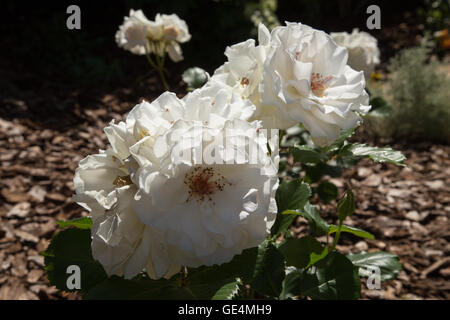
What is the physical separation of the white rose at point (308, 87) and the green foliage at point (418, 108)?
2.55m

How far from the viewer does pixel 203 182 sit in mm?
854

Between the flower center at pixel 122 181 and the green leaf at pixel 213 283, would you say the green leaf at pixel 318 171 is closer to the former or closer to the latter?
the green leaf at pixel 213 283

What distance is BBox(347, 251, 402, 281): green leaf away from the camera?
1.39m

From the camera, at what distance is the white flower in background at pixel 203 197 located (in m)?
0.79

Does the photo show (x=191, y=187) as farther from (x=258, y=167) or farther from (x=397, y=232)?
(x=397, y=232)

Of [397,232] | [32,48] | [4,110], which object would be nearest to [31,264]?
[4,110]

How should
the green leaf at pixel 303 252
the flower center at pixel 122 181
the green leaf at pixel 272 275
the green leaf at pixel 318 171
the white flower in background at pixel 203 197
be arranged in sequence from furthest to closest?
the green leaf at pixel 318 171, the green leaf at pixel 303 252, the green leaf at pixel 272 275, the flower center at pixel 122 181, the white flower in background at pixel 203 197

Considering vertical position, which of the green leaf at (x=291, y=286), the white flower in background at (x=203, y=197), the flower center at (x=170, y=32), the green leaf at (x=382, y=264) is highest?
the flower center at (x=170, y=32)

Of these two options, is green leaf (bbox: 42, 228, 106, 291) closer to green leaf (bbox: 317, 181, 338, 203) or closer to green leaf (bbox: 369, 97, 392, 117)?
green leaf (bbox: 317, 181, 338, 203)

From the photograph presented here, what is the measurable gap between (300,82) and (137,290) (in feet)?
1.90

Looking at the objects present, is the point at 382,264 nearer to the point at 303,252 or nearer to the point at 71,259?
the point at 303,252

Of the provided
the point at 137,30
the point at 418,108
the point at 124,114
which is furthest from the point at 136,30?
the point at 418,108

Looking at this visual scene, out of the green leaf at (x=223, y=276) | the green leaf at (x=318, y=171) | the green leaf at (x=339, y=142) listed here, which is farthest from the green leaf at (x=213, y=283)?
the green leaf at (x=318, y=171)

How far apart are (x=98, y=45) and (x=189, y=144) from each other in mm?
4504
